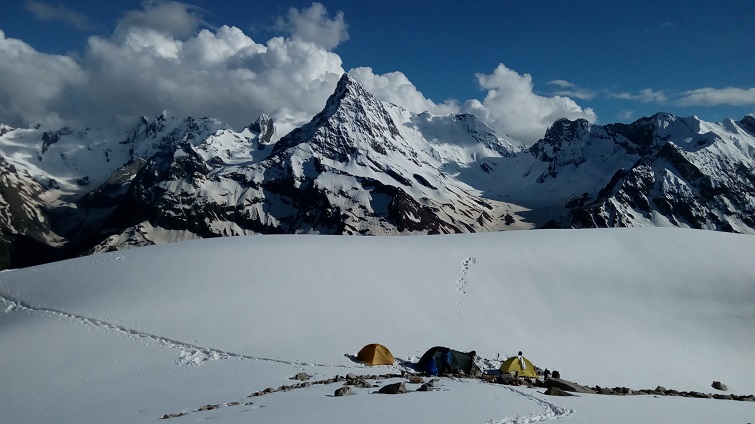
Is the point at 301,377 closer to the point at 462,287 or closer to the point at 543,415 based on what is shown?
the point at 543,415

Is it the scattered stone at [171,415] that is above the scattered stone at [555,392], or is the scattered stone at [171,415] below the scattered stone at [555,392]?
below

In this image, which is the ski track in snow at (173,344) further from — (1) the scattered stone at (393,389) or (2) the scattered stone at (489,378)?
(1) the scattered stone at (393,389)

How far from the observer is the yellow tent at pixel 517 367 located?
117 feet

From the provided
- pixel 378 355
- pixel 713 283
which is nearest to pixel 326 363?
pixel 378 355

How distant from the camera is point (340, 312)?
41562mm

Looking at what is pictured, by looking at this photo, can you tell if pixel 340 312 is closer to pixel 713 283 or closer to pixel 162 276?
pixel 162 276

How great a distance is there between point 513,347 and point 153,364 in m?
22.3

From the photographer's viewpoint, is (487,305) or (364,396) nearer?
(364,396)

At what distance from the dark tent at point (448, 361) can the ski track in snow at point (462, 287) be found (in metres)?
6.43

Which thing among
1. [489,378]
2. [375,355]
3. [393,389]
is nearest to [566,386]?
[489,378]

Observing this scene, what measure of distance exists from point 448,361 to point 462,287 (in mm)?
13605

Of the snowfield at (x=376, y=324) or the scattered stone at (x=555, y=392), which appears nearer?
the snowfield at (x=376, y=324)

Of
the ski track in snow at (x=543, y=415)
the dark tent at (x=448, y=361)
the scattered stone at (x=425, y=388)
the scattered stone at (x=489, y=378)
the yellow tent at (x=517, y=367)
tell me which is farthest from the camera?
the yellow tent at (x=517, y=367)

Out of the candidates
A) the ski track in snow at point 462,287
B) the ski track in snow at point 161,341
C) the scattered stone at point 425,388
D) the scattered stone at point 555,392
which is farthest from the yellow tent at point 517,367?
the scattered stone at point 425,388
